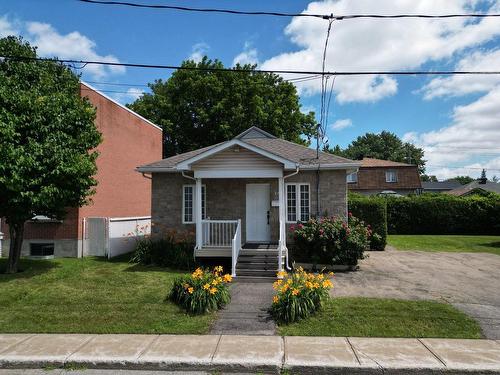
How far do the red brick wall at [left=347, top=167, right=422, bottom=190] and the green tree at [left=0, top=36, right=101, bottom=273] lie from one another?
34.1 metres

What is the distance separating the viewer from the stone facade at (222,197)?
14.8 metres

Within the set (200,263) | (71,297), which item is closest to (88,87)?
(200,263)

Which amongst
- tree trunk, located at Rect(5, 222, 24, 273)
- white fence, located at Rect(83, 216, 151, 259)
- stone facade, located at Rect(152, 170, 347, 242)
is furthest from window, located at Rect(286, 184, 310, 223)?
tree trunk, located at Rect(5, 222, 24, 273)

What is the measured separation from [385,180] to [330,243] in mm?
31701

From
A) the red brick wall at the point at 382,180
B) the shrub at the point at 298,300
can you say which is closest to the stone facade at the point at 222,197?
the shrub at the point at 298,300

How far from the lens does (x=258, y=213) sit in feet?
50.2

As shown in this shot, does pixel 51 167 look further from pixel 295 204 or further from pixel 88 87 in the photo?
pixel 295 204

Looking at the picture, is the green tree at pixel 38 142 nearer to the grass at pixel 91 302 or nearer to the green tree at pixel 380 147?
the grass at pixel 91 302

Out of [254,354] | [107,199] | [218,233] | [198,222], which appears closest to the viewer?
[254,354]

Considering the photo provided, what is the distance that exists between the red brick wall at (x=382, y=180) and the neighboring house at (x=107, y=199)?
25.7 meters

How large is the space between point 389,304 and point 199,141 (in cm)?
2699

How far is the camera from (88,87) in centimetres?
A: 1694

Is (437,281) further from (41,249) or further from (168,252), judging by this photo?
(41,249)

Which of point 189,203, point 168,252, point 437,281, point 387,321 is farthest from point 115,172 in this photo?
point 387,321
